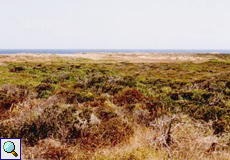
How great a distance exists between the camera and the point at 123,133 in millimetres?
5105

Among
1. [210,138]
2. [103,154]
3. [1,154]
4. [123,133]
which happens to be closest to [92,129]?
[123,133]

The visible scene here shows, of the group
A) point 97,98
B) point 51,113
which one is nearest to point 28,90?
point 97,98

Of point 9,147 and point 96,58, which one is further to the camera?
point 96,58

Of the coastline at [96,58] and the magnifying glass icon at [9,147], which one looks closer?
the magnifying glass icon at [9,147]

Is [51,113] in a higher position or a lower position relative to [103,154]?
higher

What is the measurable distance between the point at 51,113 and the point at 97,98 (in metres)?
3.09

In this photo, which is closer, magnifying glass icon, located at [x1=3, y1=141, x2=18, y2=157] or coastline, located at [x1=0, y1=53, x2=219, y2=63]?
magnifying glass icon, located at [x1=3, y1=141, x2=18, y2=157]

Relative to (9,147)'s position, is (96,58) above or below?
below

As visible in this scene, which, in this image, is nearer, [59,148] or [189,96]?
[59,148]

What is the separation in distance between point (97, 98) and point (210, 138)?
4743mm

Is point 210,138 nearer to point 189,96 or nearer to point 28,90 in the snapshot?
point 189,96

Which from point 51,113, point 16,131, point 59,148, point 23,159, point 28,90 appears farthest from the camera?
point 28,90

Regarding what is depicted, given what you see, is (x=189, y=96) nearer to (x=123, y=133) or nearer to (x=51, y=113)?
(x=123, y=133)

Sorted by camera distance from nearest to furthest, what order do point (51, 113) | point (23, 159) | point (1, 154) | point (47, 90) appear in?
point (1, 154), point (23, 159), point (51, 113), point (47, 90)
